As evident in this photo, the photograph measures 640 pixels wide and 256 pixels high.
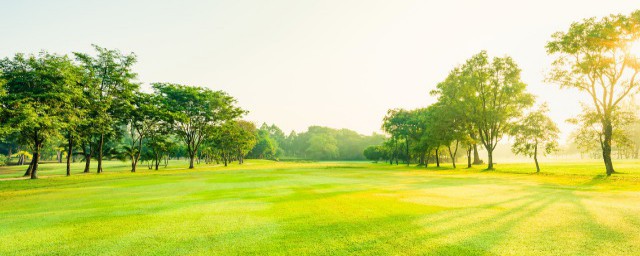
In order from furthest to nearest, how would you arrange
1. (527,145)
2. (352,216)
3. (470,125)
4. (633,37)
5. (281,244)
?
1. (470,125)
2. (527,145)
3. (633,37)
4. (352,216)
5. (281,244)

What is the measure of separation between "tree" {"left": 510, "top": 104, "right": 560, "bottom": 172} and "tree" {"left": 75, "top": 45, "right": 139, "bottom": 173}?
6205 cm

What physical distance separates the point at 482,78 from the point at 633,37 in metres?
19.8

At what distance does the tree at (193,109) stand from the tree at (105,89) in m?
7.75

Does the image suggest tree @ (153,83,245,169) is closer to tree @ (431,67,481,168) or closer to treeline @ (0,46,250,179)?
treeline @ (0,46,250,179)

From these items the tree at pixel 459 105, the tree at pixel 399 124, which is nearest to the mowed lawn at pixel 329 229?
the tree at pixel 459 105

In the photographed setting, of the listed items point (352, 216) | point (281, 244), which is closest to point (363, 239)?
point (281, 244)

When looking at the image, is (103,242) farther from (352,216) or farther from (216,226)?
(352,216)

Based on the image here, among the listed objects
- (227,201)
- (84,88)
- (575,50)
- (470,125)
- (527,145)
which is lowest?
(227,201)

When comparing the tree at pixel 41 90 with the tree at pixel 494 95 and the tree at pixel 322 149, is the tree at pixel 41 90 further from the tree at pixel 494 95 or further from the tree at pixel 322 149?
the tree at pixel 322 149

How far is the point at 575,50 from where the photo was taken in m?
35.1

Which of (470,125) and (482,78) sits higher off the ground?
(482,78)

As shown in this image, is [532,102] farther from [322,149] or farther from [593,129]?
[322,149]

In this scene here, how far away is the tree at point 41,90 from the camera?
30.7 meters

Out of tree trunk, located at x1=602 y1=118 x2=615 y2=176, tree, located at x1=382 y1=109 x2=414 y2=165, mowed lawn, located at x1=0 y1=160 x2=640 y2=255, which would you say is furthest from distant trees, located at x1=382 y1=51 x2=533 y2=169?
mowed lawn, located at x1=0 y1=160 x2=640 y2=255
